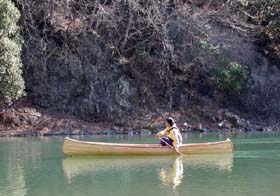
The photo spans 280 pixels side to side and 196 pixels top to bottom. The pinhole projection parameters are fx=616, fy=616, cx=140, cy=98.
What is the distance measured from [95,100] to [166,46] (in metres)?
4.21

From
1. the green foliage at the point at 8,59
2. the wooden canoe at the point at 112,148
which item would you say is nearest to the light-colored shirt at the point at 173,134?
the wooden canoe at the point at 112,148

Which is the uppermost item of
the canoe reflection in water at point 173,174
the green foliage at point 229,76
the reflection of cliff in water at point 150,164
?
the green foliage at point 229,76

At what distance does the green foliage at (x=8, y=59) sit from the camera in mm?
23438

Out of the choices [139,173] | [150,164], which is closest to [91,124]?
[150,164]

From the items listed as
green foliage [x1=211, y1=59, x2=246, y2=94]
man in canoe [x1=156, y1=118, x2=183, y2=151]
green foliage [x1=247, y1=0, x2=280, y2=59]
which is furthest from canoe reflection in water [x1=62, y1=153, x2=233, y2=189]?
green foliage [x1=247, y1=0, x2=280, y2=59]

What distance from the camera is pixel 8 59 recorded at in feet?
77.2

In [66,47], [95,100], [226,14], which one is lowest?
[95,100]

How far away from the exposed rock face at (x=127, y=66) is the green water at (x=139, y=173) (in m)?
7.31

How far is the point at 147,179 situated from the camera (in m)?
13.1

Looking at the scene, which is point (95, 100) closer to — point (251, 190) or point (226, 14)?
point (226, 14)

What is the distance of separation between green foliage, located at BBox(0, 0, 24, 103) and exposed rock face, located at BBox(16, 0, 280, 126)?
Result: 2614mm

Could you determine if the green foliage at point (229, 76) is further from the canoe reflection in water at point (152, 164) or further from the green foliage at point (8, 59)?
the canoe reflection in water at point (152, 164)

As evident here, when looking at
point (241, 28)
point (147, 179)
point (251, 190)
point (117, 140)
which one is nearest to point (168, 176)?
point (147, 179)

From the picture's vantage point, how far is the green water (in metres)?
11.8
